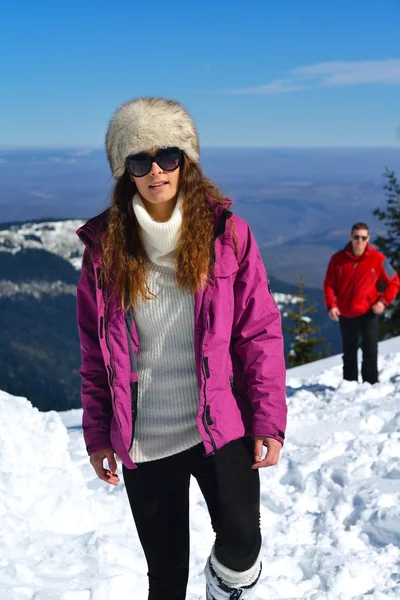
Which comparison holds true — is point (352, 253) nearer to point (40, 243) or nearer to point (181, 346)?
point (181, 346)

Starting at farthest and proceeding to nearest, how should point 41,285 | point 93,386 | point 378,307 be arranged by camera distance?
point 41,285
point 378,307
point 93,386

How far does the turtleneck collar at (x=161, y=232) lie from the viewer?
247cm

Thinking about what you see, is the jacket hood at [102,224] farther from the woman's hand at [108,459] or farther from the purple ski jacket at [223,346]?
the woman's hand at [108,459]

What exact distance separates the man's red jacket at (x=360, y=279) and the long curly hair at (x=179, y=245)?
210 inches

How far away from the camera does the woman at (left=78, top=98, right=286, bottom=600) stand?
8.05 ft

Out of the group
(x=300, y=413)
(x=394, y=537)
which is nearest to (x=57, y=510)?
(x=394, y=537)

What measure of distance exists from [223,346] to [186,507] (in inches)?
26.2

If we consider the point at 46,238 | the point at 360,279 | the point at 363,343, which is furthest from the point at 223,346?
the point at 46,238

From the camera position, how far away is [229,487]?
2457 millimetres

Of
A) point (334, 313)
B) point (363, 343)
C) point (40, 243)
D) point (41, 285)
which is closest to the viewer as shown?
point (334, 313)

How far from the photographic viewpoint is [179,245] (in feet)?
8.13

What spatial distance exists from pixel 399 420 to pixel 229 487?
14.3 feet

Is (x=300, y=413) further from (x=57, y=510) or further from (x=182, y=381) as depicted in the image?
(x=182, y=381)

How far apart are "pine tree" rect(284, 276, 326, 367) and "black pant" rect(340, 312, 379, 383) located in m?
24.8
